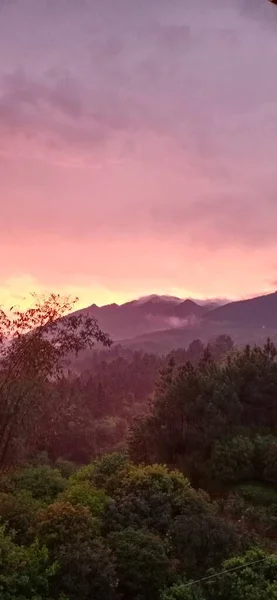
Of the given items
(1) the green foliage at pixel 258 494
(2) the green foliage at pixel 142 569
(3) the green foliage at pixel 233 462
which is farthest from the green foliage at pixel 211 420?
(2) the green foliage at pixel 142 569

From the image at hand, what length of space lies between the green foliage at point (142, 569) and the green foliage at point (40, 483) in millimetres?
4033

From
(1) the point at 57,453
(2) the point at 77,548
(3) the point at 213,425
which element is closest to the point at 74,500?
(2) the point at 77,548

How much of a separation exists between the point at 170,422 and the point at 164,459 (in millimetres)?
1785

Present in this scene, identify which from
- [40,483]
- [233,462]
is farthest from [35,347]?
[233,462]

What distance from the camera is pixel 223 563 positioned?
437 inches

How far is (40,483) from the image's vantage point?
601 inches

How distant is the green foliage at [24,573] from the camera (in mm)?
9500

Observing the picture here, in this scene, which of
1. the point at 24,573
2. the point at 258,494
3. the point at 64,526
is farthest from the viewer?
the point at 258,494

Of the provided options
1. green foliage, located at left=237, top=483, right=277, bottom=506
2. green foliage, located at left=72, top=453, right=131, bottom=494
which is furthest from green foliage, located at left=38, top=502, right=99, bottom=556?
green foliage, located at left=237, top=483, right=277, bottom=506

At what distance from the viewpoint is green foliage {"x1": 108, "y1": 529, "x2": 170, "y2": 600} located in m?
10.8

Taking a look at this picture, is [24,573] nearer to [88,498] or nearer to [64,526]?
[64,526]

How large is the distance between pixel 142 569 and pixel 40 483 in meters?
5.21

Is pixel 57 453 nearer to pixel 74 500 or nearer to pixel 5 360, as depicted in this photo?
pixel 5 360

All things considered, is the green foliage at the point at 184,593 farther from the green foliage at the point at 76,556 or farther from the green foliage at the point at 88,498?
the green foliage at the point at 88,498
